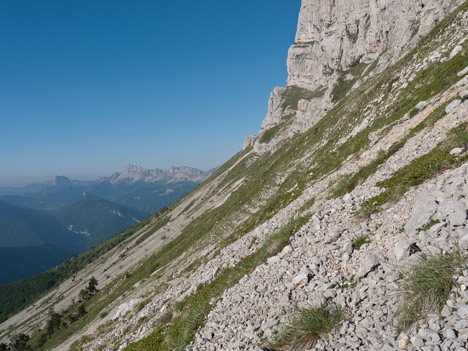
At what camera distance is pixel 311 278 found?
933 centimetres

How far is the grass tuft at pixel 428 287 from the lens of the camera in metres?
5.65

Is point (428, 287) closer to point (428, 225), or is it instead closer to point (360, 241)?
point (428, 225)

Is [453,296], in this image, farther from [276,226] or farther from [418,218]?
[276,226]

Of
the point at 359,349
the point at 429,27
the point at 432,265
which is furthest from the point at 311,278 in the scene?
the point at 429,27

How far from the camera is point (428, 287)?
5895mm

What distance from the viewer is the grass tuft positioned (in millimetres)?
5648

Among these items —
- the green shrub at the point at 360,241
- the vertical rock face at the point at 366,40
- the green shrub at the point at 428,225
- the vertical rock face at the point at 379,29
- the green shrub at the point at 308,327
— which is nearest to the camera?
the green shrub at the point at 308,327

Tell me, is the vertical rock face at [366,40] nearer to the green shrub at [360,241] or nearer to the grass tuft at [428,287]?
the green shrub at [360,241]

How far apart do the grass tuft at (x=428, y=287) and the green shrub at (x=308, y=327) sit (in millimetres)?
1690

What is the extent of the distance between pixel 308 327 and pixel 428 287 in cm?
325

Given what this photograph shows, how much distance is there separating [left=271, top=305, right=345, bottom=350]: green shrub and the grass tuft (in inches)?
66.5

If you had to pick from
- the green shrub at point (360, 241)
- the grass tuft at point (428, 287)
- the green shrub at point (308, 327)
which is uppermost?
the grass tuft at point (428, 287)

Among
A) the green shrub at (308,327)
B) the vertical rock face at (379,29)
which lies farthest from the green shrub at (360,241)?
the vertical rock face at (379,29)

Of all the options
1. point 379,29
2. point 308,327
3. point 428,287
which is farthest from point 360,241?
point 379,29
